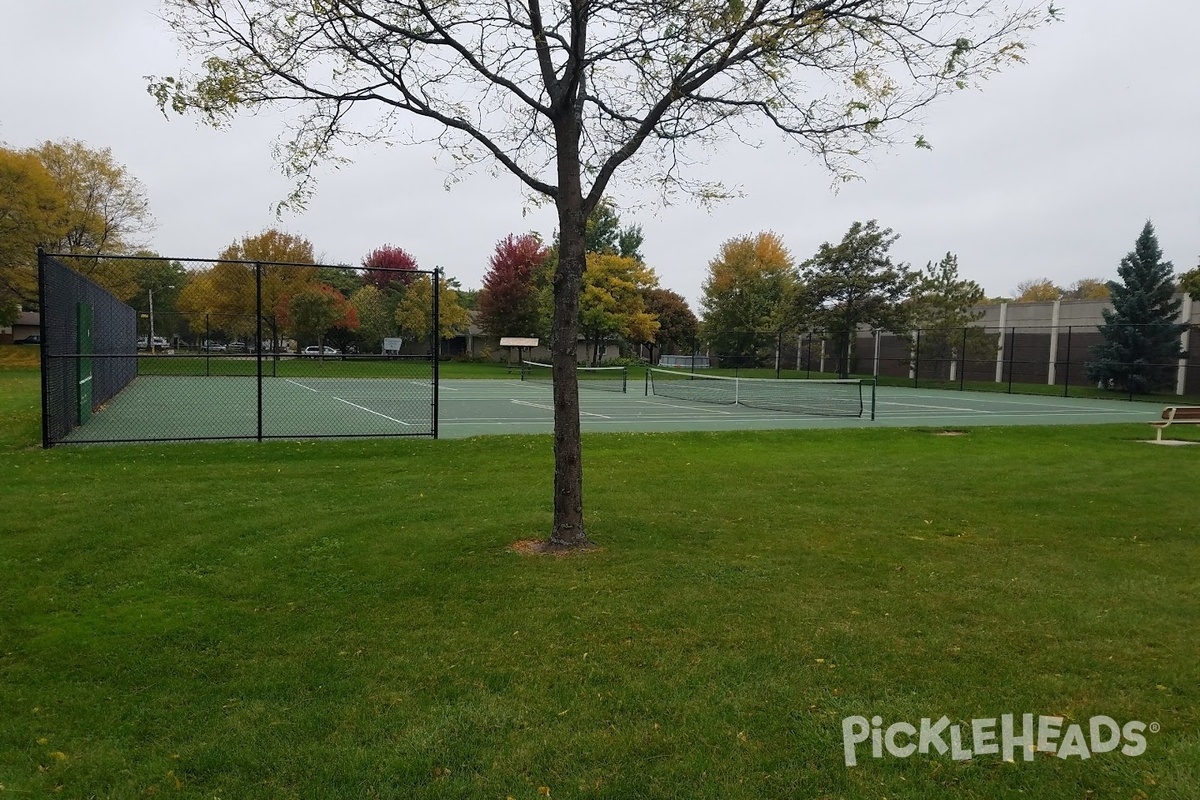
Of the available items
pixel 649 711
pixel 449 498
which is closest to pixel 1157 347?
pixel 449 498

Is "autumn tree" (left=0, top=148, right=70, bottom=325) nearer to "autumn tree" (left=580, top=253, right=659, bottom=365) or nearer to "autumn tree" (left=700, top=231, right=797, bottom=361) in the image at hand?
"autumn tree" (left=580, top=253, right=659, bottom=365)

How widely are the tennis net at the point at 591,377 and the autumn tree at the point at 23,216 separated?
71.4 feet

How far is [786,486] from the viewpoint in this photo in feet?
29.6

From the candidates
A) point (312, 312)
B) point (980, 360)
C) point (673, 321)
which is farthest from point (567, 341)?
point (673, 321)

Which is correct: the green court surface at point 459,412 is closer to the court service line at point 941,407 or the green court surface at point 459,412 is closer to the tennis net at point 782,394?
the court service line at point 941,407

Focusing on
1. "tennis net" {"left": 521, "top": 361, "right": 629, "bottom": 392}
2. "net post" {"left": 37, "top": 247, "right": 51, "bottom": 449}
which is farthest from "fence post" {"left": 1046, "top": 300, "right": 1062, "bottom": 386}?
"net post" {"left": 37, "top": 247, "right": 51, "bottom": 449}

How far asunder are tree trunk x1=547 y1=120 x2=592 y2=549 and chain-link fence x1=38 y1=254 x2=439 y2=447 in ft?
20.2

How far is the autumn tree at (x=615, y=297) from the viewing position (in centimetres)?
4362

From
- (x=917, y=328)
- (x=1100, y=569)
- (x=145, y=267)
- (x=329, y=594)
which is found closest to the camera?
(x=329, y=594)

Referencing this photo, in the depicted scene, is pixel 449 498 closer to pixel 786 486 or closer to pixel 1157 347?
pixel 786 486

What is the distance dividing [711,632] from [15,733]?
3220mm

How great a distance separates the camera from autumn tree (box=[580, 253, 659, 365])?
4362 centimetres
